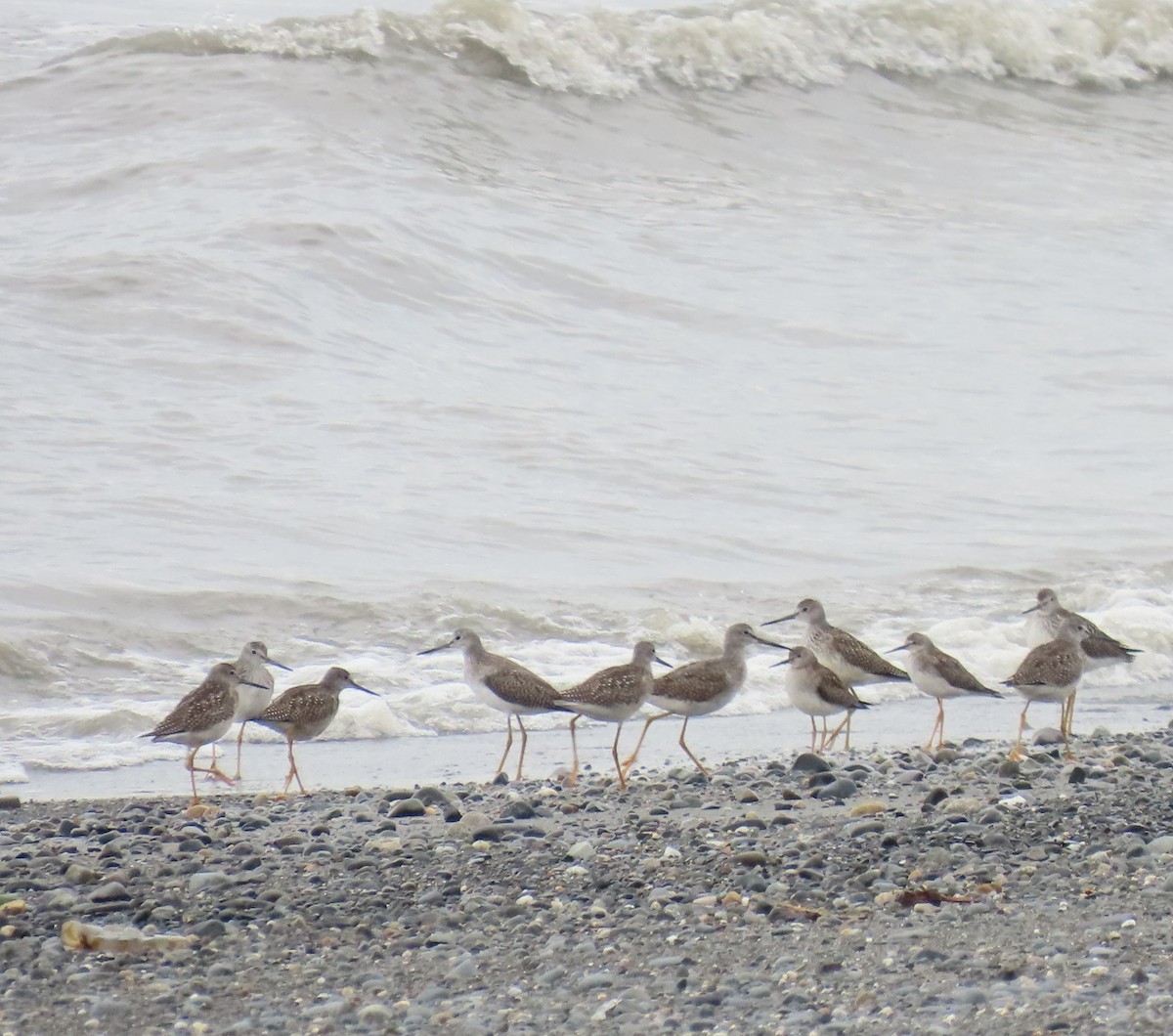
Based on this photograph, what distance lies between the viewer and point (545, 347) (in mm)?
15828

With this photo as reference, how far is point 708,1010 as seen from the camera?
453 cm

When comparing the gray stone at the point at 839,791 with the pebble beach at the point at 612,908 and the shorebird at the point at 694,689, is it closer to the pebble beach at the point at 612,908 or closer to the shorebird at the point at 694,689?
the pebble beach at the point at 612,908

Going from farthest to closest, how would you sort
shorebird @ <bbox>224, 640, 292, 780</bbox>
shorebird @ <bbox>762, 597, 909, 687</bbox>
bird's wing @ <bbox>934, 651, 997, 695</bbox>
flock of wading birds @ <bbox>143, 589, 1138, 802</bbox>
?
1. shorebird @ <bbox>762, 597, 909, 687</bbox>
2. bird's wing @ <bbox>934, 651, 997, 695</bbox>
3. shorebird @ <bbox>224, 640, 292, 780</bbox>
4. flock of wading birds @ <bbox>143, 589, 1138, 802</bbox>

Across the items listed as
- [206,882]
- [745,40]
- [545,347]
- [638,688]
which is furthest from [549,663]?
[745,40]

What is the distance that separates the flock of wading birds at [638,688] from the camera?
7.83 metres

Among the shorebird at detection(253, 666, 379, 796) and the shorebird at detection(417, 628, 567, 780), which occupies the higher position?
the shorebird at detection(417, 628, 567, 780)

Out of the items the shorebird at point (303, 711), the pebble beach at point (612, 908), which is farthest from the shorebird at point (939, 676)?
the shorebird at point (303, 711)

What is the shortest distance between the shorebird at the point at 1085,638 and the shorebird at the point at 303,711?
11.6ft

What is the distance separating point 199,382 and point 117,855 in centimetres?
832

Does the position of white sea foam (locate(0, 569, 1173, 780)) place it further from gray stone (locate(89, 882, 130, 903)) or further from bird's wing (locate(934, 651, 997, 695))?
gray stone (locate(89, 882, 130, 903))

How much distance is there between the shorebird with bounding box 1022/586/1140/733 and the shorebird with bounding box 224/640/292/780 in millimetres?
3832

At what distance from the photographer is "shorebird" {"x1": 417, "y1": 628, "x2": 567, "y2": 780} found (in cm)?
797

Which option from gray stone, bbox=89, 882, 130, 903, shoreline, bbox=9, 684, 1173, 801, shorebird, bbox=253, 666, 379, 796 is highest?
gray stone, bbox=89, 882, 130, 903

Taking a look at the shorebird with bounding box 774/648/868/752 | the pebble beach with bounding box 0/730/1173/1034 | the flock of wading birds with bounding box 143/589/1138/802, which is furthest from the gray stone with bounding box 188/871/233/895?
the shorebird with bounding box 774/648/868/752
